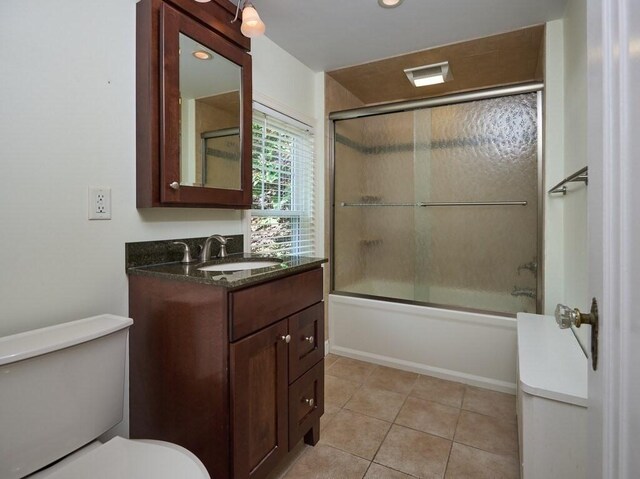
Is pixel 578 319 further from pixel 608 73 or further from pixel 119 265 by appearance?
pixel 119 265

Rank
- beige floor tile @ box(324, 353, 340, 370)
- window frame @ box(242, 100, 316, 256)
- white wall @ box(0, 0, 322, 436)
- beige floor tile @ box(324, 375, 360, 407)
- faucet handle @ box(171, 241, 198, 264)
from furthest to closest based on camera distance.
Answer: beige floor tile @ box(324, 353, 340, 370) → window frame @ box(242, 100, 316, 256) → beige floor tile @ box(324, 375, 360, 407) → faucet handle @ box(171, 241, 198, 264) → white wall @ box(0, 0, 322, 436)

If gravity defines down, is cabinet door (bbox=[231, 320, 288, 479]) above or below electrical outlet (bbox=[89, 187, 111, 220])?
below

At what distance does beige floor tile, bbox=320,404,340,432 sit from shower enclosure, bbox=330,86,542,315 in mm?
913

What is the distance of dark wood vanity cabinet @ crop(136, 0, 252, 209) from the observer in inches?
53.3

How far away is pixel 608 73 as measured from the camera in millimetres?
505

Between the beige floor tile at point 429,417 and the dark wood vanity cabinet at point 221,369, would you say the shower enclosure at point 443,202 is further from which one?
the dark wood vanity cabinet at point 221,369

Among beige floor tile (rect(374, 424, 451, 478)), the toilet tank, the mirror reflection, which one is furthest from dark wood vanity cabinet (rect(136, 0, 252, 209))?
beige floor tile (rect(374, 424, 451, 478))

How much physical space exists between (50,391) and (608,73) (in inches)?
55.0

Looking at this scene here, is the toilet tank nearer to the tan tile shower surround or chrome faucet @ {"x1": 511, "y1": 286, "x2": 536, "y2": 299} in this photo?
the tan tile shower surround

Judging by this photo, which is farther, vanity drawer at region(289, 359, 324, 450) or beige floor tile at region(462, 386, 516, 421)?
beige floor tile at region(462, 386, 516, 421)

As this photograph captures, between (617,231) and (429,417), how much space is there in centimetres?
173

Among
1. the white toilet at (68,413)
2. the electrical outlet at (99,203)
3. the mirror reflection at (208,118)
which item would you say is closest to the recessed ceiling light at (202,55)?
the mirror reflection at (208,118)

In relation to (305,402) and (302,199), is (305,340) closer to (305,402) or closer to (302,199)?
(305,402)

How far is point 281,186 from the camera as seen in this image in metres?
2.36
